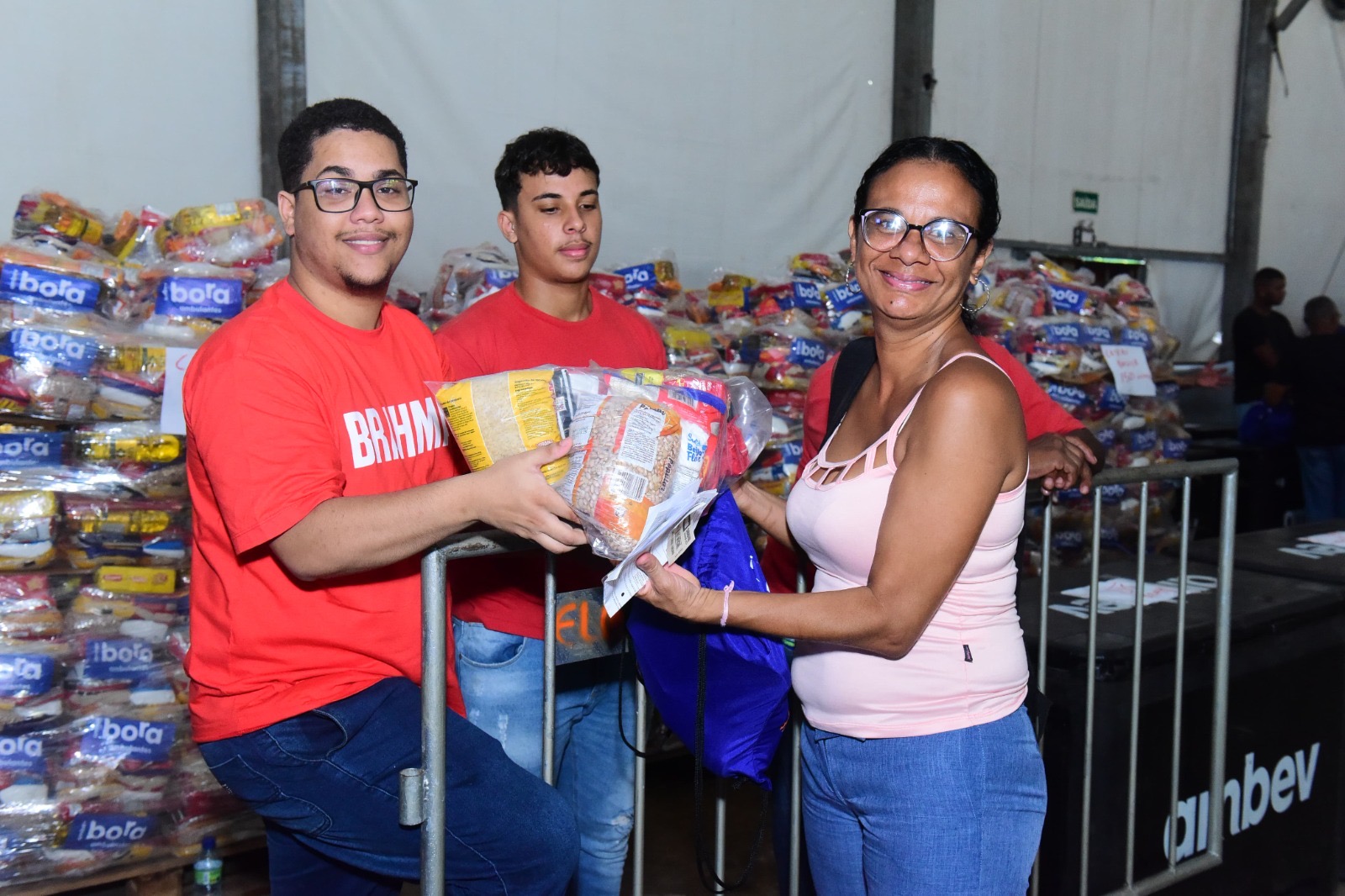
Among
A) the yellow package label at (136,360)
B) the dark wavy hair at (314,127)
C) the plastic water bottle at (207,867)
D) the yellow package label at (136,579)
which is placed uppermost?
the dark wavy hair at (314,127)

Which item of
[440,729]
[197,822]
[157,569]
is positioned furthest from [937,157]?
[197,822]

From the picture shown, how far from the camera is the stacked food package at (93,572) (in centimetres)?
285

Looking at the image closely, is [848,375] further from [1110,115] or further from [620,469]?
[1110,115]

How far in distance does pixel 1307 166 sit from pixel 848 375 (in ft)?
29.6

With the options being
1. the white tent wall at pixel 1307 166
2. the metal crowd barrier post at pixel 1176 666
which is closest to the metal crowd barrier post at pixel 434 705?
the metal crowd barrier post at pixel 1176 666

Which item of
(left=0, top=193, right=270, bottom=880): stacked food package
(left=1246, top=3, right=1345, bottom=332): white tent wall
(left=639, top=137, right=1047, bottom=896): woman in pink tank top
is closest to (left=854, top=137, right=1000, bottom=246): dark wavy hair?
(left=639, top=137, right=1047, bottom=896): woman in pink tank top

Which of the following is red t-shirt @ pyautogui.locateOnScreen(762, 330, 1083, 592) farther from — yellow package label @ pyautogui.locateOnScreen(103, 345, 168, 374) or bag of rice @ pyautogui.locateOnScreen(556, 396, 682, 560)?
yellow package label @ pyautogui.locateOnScreen(103, 345, 168, 374)

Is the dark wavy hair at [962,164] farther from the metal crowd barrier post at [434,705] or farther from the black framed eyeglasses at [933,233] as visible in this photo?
the metal crowd barrier post at [434,705]

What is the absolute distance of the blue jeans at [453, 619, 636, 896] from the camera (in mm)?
2219

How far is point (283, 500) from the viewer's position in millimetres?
1520

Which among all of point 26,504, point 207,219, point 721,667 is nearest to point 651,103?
point 207,219

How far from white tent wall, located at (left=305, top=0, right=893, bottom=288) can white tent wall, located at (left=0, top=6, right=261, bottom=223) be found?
1.17 ft

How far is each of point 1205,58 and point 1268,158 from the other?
1.03m

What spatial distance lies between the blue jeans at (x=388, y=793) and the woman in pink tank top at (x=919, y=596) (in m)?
0.41
